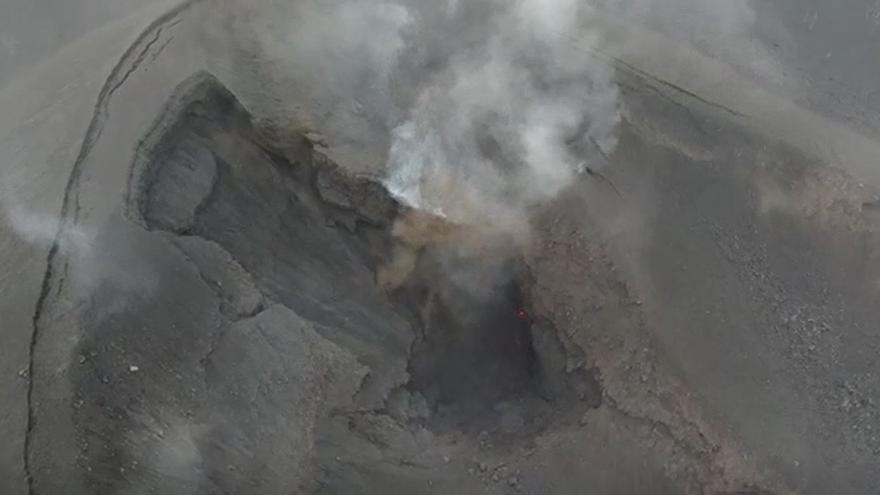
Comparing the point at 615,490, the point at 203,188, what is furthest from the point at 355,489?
the point at 203,188

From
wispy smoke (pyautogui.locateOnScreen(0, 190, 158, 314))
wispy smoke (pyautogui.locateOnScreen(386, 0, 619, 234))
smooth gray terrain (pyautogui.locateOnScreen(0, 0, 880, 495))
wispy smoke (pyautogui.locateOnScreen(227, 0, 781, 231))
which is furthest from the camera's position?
wispy smoke (pyautogui.locateOnScreen(386, 0, 619, 234))

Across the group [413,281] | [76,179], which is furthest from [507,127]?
[76,179]

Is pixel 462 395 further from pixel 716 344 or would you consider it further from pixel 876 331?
pixel 876 331

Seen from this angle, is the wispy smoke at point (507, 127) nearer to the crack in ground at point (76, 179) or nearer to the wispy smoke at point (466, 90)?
the wispy smoke at point (466, 90)

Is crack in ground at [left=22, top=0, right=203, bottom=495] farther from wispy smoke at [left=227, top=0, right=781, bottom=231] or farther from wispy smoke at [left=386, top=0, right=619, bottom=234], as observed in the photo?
wispy smoke at [left=386, top=0, right=619, bottom=234]

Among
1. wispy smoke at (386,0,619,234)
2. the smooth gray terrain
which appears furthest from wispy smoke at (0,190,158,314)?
wispy smoke at (386,0,619,234)

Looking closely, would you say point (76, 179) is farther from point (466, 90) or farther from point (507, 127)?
point (507, 127)

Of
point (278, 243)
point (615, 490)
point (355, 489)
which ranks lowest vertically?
point (355, 489)

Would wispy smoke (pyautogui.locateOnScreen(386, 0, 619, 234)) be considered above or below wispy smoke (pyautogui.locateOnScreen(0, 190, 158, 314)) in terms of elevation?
above
